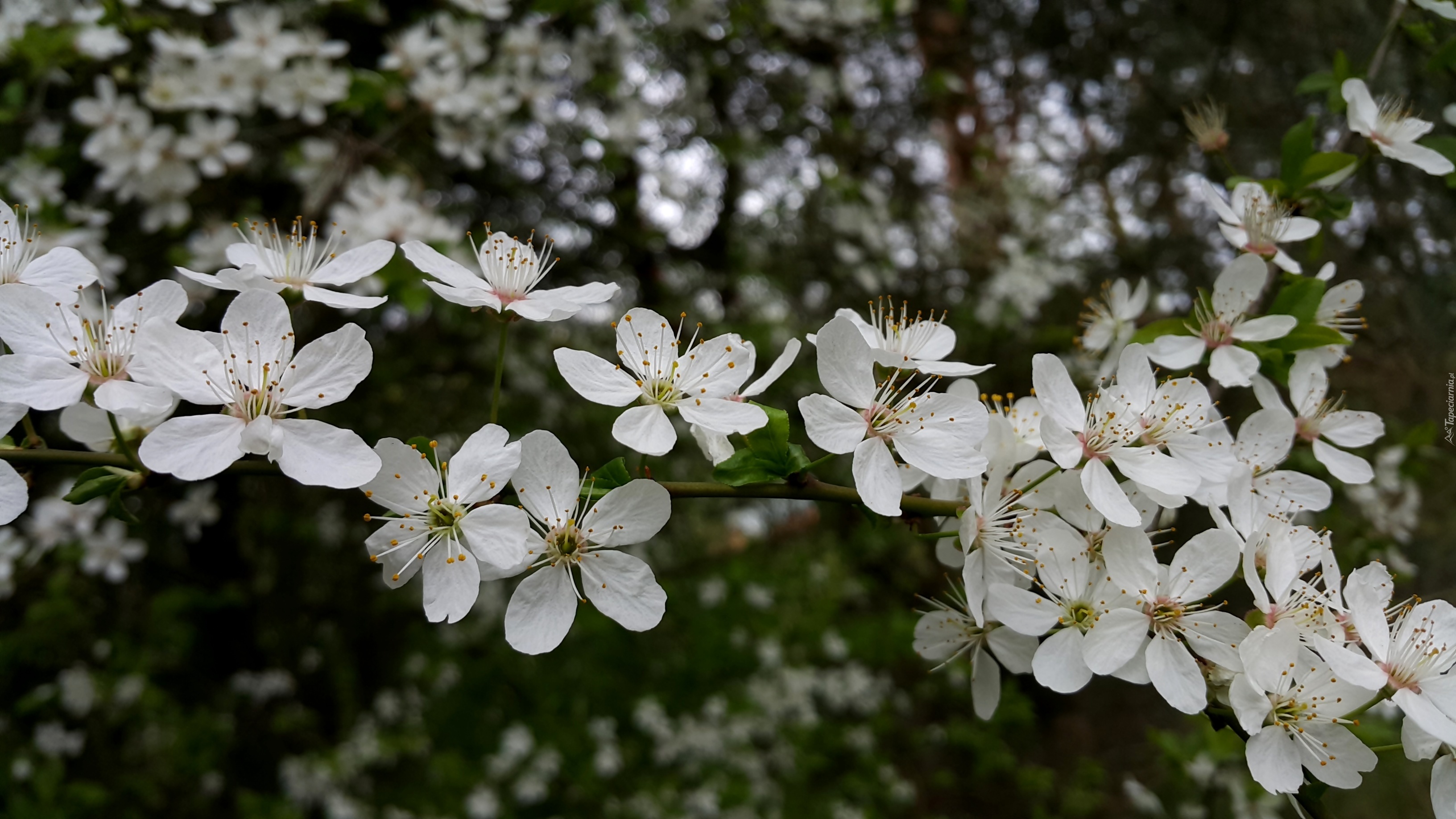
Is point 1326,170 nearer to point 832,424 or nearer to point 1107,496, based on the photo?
A: point 1107,496

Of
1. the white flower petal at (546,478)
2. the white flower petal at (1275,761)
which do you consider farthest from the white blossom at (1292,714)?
the white flower petal at (546,478)

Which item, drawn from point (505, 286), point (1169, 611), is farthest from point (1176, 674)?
point (505, 286)

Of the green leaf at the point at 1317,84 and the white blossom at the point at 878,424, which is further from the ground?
the green leaf at the point at 1317,84

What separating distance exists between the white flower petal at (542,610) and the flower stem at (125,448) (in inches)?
15.1

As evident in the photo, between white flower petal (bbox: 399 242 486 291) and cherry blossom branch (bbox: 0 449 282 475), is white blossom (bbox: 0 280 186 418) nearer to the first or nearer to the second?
cherry blossom branch (bbox: 0 449 282 475)

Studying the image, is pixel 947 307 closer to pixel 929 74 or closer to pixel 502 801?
pixel 929 74

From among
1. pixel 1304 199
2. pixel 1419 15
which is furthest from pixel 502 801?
pixel 1419 15

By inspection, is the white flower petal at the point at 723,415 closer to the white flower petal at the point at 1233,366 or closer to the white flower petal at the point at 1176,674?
the white flower petal at the point at 1176,674

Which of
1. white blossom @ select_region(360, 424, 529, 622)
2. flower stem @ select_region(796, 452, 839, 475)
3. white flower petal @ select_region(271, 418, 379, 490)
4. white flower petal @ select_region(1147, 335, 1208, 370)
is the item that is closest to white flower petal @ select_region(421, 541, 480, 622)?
white blossom @ select_region(360, 424, 529, 622)

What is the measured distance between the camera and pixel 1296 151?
1282mm

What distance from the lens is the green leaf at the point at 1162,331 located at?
1.19 meters

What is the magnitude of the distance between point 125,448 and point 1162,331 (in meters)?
1.33

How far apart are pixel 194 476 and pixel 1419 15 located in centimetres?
206

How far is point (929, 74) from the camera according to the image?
11.1 feet
